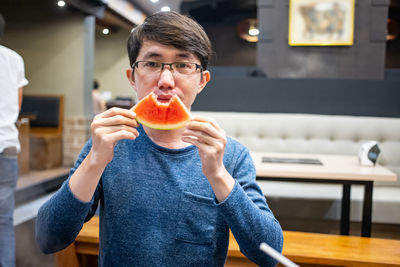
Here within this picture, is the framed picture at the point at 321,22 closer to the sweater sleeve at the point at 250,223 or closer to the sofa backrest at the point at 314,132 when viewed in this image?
the sofa backrest at the point at 314,132

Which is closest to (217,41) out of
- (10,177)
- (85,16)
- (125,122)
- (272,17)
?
(85,16)

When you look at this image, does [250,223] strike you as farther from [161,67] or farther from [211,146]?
[161,67]

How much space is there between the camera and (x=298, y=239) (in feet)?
7.13

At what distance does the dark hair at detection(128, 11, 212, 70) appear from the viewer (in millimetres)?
1142

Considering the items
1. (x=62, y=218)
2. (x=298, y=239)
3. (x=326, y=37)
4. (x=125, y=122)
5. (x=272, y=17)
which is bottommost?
(x=298, y=239)

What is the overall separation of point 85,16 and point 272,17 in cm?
388

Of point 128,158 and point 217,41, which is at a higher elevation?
point 217,41

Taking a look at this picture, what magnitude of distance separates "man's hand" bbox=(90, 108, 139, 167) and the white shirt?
199cm

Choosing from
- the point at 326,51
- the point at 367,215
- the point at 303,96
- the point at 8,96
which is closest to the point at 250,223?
the point at 367,215

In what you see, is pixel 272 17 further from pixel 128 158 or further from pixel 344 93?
pixel 128 158

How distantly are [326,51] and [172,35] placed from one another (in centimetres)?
455

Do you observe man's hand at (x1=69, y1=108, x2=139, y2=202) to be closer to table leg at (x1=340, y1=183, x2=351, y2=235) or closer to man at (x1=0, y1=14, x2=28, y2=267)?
man at (x1=0, y1=14, x2=28, y2=267)

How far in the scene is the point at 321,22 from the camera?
4992 millimetres

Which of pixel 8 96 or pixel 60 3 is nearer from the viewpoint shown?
pixel 8 96
